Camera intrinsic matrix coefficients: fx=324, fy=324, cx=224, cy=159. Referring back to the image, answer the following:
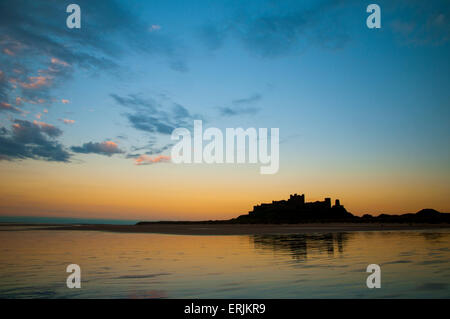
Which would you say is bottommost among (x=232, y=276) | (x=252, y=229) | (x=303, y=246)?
(x=252, y=229)

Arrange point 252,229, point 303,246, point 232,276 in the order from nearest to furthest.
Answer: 1. point 232,276
2. point 303,246
3. point 252,229

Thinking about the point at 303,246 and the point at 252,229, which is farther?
A: the point at 252,229

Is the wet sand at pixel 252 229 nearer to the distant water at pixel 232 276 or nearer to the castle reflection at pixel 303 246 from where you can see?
the castle reflection at pixel 303 246

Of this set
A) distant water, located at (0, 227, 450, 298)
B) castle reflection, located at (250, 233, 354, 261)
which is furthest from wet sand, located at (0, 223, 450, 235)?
distant water, located at (0, 227, 450, 298)

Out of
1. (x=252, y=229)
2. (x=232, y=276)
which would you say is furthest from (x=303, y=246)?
(x=252, y=229)

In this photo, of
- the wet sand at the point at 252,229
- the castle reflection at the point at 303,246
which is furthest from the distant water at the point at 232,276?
the wet sand at the point at 252,229

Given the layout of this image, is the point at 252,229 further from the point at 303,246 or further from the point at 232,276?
the point at 232,276
